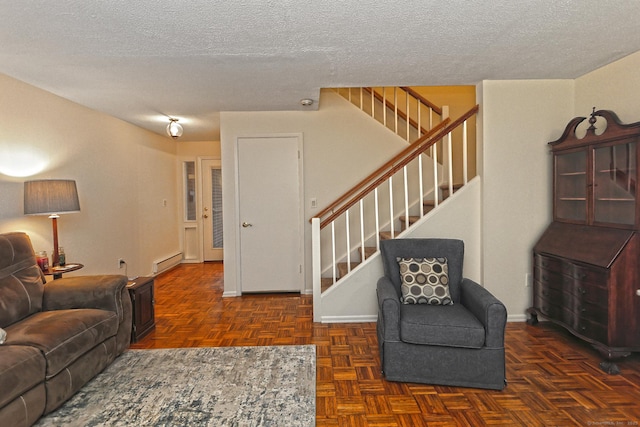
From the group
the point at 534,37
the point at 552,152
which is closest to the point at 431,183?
the point at 552,152

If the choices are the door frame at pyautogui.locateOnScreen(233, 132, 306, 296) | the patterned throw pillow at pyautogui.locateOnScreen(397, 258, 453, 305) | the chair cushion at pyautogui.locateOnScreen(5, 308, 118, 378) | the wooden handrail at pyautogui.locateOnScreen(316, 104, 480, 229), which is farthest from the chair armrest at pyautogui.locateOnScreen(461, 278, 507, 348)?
the door frame at pyautogui.locateOnScreen(233, 132, 306, 296)

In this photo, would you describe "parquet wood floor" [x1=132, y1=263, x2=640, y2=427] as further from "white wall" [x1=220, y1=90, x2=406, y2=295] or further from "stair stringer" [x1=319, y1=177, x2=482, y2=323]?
"white wall" [x1=220, y1=90, x2=406, y2=295]

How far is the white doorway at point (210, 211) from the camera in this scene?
7.25 m

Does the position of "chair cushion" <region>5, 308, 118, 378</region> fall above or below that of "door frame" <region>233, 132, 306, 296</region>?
below

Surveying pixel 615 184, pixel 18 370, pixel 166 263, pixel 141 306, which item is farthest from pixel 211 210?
pixel 615 184

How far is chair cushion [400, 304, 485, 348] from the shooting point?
2.46 m

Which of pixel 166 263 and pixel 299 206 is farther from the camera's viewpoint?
pixel 166 263

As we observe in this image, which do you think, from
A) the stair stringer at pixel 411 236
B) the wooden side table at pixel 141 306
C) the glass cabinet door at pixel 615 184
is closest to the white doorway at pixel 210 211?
the wooden side table at pixel 141 306

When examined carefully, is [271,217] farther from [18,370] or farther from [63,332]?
[18,370]

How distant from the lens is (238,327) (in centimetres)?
367

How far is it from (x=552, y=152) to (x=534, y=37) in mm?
1363

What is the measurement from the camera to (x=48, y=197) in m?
3.08

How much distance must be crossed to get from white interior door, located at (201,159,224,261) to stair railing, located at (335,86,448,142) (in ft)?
11.2

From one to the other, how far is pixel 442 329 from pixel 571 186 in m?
1.93
